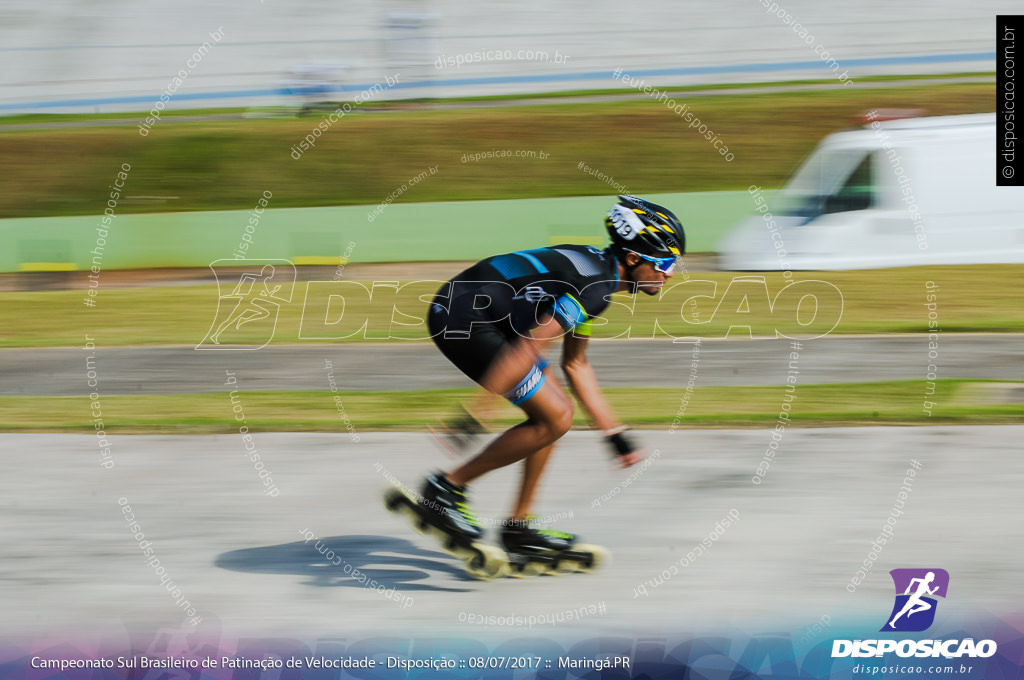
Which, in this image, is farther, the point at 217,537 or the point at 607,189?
the point at 607,189

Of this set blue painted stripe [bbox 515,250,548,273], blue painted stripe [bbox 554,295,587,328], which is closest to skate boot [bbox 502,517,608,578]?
blue painted stripe [bbox 554,295,587,328]

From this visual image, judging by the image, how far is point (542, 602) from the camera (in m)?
4.08

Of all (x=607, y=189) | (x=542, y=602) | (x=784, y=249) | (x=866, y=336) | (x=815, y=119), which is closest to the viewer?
(x=542, y=602)

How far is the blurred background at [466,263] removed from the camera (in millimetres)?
4863

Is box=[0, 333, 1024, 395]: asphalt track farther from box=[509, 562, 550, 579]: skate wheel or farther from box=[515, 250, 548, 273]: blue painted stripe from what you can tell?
box=[515, 250, 548, 273]: blue painted stripe

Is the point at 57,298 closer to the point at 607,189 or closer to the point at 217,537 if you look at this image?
the point at 607,189

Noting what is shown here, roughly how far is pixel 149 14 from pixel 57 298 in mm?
17524

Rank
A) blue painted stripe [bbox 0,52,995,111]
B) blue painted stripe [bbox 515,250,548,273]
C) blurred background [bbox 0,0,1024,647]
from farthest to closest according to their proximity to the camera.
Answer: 1. blue painted stripe [bbox 0,52,995,111]
2. blurred background [bbox 0,0,1024,647]
3. blue painted stripe [bbox 515,250,548,273]

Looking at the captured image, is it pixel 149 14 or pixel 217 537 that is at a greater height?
pixel 149 14

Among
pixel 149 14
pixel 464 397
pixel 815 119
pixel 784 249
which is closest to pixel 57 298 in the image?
pixel 464 397

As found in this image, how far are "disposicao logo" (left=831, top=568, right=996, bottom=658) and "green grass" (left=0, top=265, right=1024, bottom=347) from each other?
5.52m

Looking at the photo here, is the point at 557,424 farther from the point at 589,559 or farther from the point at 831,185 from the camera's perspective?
the point at 831,185

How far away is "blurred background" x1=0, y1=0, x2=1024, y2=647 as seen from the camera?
4863mm

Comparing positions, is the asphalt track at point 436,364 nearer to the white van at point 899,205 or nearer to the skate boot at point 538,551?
the white van at point 899,205
